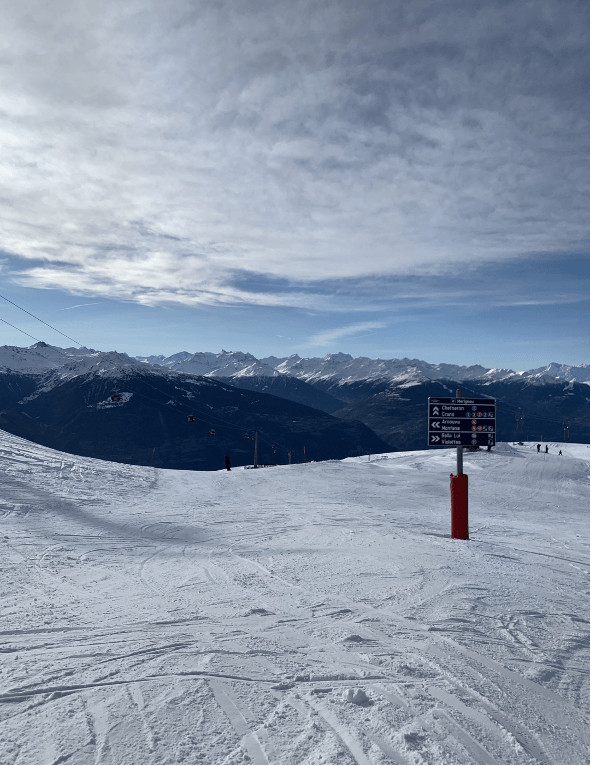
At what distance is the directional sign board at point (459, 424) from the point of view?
8.16 metres

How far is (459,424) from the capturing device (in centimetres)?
820

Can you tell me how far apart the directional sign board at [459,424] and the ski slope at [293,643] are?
6.69 ft

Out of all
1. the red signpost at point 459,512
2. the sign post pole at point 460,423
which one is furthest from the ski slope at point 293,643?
the sign post pole at point 460,423

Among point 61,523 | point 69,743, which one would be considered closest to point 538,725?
point 69,743

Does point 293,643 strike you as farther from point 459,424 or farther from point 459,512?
point 459,512

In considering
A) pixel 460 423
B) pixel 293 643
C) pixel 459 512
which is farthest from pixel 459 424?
pixel 293 643

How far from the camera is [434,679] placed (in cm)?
371

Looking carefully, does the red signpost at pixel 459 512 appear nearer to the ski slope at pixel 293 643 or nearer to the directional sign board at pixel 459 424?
the ski slope at pixel 293 643

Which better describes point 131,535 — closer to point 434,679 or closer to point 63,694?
point 63,694

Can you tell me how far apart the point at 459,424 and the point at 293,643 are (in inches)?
199

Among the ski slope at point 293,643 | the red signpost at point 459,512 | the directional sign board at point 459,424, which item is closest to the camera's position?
the ski slope at point 293,643

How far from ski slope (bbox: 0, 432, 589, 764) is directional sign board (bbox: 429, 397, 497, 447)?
2.04 metres

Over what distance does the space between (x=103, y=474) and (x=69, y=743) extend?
17276 millimetres

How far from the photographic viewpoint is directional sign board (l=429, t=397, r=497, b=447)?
321 inches
